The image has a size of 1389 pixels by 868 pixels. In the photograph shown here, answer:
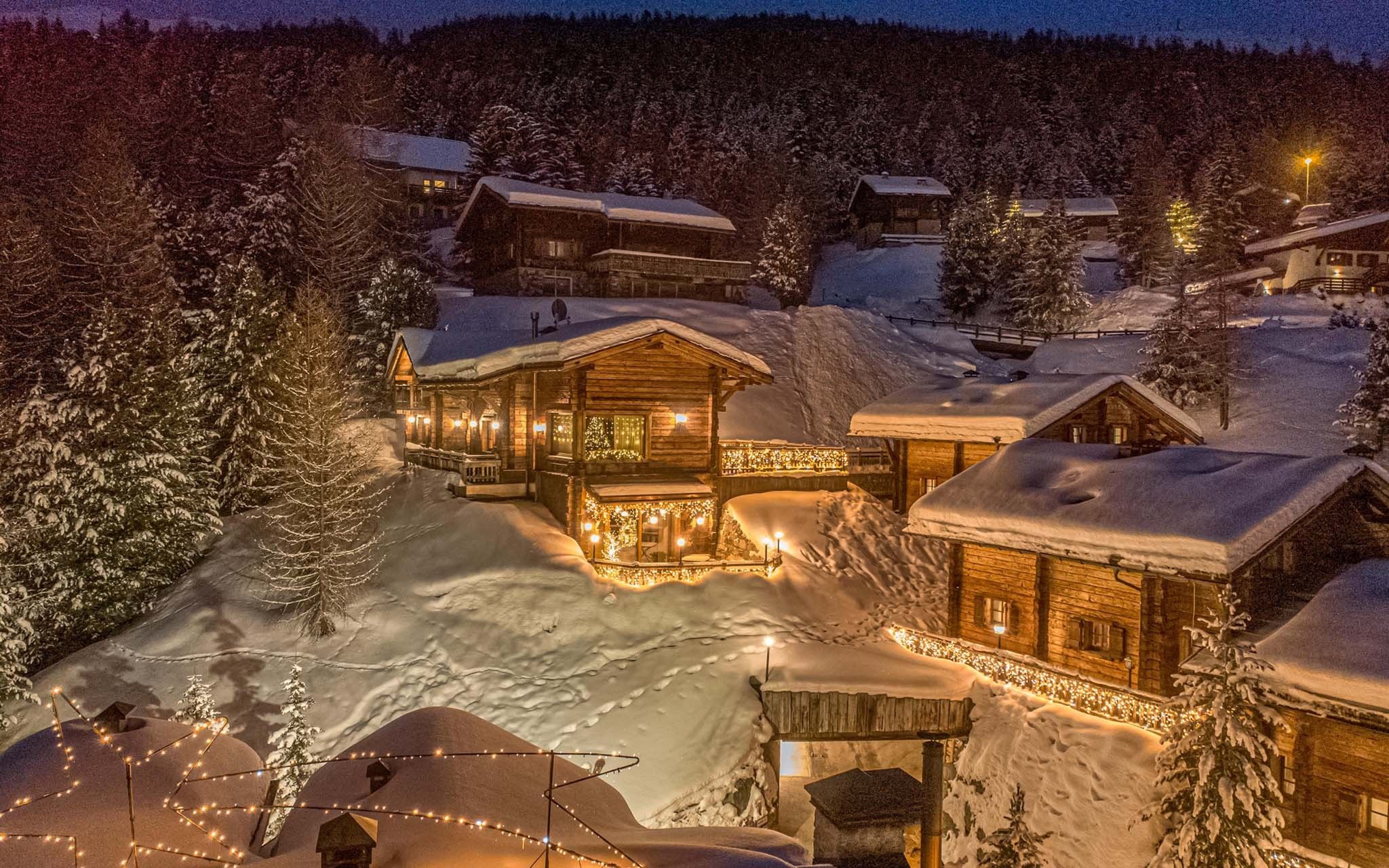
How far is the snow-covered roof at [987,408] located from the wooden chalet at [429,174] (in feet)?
177

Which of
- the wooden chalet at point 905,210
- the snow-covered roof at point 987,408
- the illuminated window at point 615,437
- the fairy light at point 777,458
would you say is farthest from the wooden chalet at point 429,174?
the snow-covered roof at point 987,408

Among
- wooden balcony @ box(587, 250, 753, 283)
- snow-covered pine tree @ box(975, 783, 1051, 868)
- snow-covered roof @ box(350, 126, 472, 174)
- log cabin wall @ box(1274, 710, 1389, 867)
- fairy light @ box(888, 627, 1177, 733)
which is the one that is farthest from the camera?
snow-covered roof @ box(350, 126, 472, 174)

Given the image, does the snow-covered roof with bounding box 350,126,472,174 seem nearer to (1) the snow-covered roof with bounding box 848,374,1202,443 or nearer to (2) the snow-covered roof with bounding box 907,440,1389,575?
(1) the snow-covered roof with bounding box 848,374,1202,443

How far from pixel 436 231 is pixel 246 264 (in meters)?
39.9

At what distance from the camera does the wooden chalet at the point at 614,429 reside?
2391 cm

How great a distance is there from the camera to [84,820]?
6.54m

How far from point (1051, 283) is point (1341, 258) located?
722 inches

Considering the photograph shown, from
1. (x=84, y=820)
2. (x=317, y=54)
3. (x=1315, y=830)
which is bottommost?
(x=1315, y=830)

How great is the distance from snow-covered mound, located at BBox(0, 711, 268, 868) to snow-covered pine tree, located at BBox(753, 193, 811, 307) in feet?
165

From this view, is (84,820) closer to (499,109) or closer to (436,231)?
(499,109)

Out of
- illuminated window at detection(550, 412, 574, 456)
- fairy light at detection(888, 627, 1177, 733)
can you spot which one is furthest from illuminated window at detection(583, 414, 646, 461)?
fairy light at detection(888, 627, 1177, 733)

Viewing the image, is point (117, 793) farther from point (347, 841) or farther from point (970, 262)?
point (970, 262)

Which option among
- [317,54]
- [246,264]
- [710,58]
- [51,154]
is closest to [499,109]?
[51,154]

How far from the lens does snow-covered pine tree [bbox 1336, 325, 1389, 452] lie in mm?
32469
